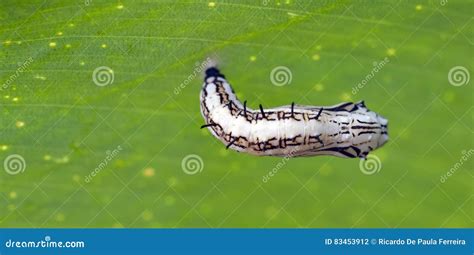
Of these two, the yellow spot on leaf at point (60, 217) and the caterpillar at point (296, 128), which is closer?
the caterpillar at point (296, 128)

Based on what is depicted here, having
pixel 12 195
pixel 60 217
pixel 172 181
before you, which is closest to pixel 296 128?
pixel 172 181

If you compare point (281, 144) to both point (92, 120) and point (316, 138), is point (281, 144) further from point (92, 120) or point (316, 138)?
point (92, 120)

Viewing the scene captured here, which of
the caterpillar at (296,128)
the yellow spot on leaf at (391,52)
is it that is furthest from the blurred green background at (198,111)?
the caterpillar at (296,128)

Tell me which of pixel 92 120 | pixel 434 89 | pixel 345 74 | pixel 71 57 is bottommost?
pixel 434 89

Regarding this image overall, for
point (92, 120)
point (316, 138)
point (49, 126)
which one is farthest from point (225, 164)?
point (49, 126)

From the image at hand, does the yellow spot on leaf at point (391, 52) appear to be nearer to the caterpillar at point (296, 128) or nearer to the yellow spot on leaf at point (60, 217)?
the caterpillar at point (296, 128)

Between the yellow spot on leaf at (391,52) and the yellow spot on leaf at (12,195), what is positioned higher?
the yellow spot on leaf at (391,52)

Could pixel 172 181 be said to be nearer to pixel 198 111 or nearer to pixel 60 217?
pixel 198 111
